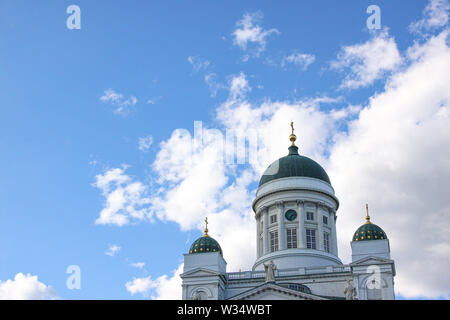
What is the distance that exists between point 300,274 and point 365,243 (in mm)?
7276

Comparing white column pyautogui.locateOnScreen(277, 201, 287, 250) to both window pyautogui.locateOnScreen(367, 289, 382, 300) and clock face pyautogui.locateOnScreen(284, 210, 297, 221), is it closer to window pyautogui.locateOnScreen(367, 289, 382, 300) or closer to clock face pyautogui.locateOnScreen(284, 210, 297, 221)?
clock face pyautogui.locateOnScreen(284, 210, 297, 221)

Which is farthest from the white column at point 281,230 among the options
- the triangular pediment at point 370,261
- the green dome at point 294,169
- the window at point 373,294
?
the window at point 373,294

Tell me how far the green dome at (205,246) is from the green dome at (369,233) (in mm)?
14219

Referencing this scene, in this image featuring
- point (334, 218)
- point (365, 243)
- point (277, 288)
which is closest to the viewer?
point (277, 288)

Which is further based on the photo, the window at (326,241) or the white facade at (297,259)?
the window at (326,241)

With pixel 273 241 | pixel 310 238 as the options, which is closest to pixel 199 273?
pixel 273 241

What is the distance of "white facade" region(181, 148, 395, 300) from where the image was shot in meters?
55.1

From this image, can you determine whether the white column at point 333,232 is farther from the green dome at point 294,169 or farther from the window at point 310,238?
the green dome at point 294,169

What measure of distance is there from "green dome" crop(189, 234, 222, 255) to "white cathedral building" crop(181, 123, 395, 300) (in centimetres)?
10

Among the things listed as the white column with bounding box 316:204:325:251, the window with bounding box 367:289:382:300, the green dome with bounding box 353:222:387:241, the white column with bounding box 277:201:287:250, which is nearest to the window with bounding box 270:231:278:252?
the white column with bounding box 277:201:287:250

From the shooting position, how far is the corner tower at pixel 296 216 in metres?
64.9
